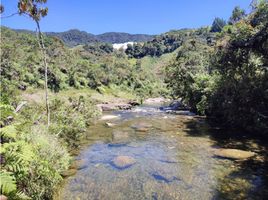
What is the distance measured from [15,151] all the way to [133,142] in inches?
470

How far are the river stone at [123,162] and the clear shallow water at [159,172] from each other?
0.60ft

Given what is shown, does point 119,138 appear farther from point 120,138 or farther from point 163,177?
point 163,177

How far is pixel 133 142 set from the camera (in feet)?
62.7

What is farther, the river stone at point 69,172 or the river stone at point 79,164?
the river stone at point 79,164

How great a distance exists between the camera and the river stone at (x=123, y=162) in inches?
549

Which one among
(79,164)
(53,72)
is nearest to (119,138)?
(79,164)

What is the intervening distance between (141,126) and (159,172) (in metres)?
12.0

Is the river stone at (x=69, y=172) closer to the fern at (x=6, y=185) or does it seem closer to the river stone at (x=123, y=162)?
the river stone at (x=123, y=162)

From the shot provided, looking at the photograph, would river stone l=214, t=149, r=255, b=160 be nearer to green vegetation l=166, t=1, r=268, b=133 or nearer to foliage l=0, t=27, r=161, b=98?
green vegetation l=166, t=1, r=268, b=133

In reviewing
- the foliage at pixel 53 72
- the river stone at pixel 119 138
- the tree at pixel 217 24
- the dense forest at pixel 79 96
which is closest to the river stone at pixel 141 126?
the river stone at pixel 119 138

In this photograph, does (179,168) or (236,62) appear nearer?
(179,168)

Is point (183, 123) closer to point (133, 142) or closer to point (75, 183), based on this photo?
point (133, 142)

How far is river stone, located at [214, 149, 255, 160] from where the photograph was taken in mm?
14820

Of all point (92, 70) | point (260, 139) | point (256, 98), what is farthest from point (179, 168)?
point (92, 70)
